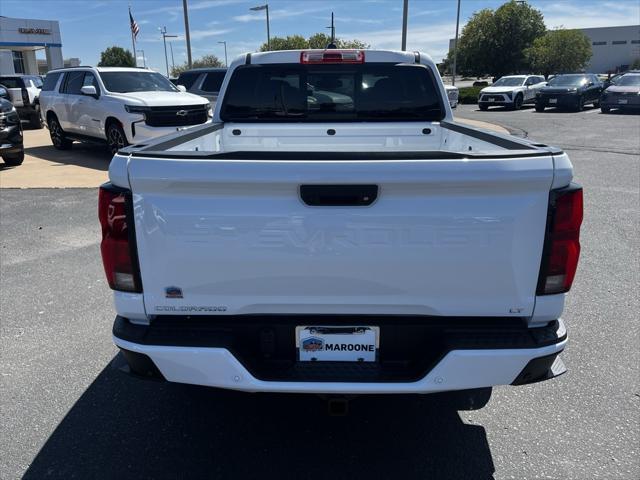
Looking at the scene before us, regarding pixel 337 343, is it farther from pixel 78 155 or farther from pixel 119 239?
pixel 78 155

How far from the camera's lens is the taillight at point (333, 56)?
4445mm

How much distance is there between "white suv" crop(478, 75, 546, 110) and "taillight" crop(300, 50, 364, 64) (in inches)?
960

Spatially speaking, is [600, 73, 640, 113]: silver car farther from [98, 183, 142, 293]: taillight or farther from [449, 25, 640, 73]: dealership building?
[449, 25, 640, 73]: dealership building

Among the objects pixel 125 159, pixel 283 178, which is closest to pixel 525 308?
pixel 283 178

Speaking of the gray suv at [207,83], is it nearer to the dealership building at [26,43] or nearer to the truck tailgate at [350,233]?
the truck tailgate at [350,233]

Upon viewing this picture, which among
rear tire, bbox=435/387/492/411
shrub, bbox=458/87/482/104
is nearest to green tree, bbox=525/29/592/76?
shrub, bbox=458/87/482/104

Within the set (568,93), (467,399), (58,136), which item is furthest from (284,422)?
(568,93)

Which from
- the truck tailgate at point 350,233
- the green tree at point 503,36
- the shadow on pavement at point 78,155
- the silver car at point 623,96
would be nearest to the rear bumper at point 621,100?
the silver car at point 623,96

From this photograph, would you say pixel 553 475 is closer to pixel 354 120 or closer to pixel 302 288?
pixel 302 288

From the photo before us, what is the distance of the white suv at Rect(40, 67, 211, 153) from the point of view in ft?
38.2

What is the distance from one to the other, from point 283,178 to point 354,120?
2412mm

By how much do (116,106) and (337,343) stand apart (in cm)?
1087

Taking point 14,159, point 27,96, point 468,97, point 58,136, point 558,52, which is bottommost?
point 468,97

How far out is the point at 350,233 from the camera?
2.31 m
